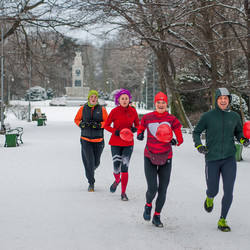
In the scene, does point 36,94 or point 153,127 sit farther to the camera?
point 36,94

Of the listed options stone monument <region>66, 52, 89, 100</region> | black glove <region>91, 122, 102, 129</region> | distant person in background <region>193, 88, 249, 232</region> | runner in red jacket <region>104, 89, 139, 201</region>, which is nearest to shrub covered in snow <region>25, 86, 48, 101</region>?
stone monument <region>66, 52, 89, 100</region>

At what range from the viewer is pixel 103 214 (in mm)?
6246

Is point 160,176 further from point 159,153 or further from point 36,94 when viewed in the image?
point 36,94

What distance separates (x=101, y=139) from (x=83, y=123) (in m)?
0.44

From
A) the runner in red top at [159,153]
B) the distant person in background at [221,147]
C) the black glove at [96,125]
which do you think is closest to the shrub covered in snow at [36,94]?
the black glove at [96,125]

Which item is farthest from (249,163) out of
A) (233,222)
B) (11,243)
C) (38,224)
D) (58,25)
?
(58,25)

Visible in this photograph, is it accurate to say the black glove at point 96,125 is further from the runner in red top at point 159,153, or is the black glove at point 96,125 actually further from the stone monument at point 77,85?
the stone monument at point 77,85

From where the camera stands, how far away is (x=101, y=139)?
7.79m

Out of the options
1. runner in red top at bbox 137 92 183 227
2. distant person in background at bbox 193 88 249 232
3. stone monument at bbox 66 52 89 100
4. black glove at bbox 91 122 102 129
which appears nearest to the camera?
distant person in background at bbox 193 88 249 232

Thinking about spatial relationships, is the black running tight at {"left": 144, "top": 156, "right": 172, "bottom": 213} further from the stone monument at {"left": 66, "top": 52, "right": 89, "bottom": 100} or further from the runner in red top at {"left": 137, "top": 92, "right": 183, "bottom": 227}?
the stone monument at {"left": 66, "top": 52, "right": 89, "bottom": 100}

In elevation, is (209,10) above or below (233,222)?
above

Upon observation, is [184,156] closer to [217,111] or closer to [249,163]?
[249,163]

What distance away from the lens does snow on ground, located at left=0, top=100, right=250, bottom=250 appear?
4930 mm

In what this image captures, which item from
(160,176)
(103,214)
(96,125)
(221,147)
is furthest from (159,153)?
(96,125)
